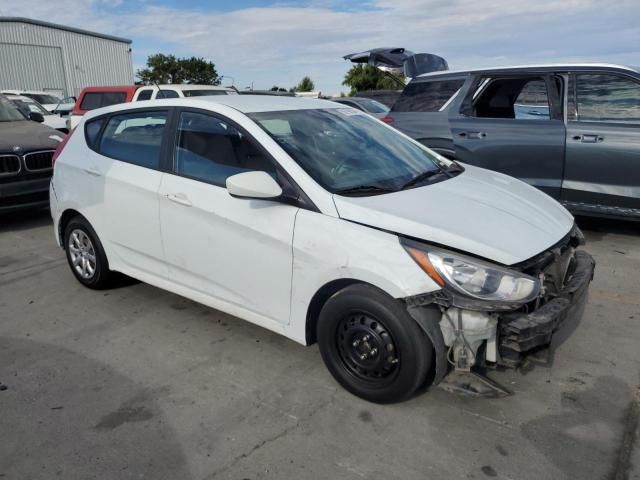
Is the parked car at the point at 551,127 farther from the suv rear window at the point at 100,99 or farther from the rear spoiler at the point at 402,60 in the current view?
the suv rear window at the point at 100,99

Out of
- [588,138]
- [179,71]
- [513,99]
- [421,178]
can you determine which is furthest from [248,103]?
[179,71]

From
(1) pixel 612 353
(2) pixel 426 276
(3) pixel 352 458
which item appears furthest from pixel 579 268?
(3) pixel 352 458

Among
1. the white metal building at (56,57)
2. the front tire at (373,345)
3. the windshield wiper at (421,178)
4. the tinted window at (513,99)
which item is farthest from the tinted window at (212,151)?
the white metal building at (56,57)

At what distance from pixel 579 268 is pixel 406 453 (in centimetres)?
153

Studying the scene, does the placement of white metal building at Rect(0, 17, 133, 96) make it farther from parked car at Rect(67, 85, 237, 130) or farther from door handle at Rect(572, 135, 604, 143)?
door handle at Rect(572, 135, 604, 143)

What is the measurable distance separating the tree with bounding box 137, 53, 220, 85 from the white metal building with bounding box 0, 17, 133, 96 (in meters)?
12.0

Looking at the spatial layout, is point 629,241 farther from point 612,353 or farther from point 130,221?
point 130,221

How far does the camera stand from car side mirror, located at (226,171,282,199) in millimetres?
2924

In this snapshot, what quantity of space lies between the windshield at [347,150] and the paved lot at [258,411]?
1.19 meters

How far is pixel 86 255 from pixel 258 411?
2.41 meters

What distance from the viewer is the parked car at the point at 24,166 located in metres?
6.48

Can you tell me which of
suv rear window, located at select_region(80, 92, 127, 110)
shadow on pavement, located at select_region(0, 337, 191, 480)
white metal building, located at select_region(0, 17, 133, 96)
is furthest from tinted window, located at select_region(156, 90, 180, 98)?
white metal building, located at select_region(0, 17, 133, 96)

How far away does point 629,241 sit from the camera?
19.0 feet

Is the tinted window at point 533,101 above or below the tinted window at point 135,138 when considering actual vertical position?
above
